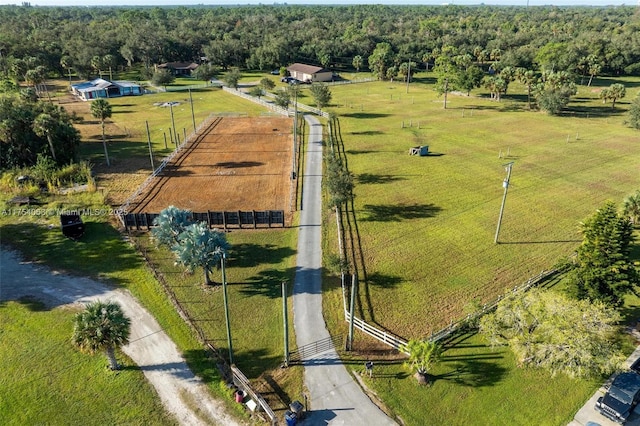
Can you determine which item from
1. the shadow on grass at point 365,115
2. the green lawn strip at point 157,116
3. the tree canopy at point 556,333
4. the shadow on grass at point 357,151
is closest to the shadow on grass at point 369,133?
the shadow on grass at point 357,151

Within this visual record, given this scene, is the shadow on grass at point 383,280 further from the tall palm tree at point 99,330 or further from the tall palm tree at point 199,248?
the tall palm tree at point 99,330

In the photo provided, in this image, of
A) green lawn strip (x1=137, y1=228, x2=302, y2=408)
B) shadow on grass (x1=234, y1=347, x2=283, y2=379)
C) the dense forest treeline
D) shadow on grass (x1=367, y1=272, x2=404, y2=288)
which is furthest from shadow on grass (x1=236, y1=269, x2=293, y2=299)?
the dense forest treeline

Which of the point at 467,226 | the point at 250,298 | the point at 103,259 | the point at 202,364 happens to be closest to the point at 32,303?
the point at 103,259

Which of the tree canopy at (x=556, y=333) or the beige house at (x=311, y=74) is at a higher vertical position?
the beige house at (x=311, y=74)

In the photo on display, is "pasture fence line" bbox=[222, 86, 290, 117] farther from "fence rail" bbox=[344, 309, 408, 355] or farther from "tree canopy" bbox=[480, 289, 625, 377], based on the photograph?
"tree canopy" bbox=[480, 289, 625, 377]

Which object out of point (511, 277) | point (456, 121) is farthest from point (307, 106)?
point (511, 277)

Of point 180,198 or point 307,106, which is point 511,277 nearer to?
point 180,198

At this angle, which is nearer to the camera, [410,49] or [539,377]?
[539,377]
